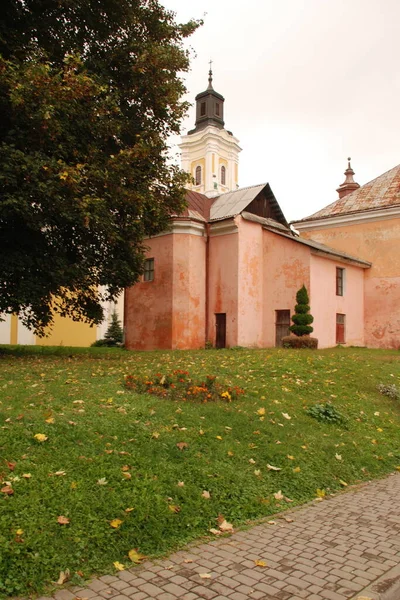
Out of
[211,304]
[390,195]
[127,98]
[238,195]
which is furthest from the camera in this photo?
[390,195]

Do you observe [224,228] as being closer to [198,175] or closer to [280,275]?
[280,275]

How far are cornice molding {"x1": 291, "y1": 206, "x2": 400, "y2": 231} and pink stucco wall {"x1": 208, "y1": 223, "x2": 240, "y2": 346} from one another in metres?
9.08

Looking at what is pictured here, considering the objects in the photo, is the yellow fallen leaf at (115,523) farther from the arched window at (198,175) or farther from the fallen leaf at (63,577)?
the arched window at (198,175)

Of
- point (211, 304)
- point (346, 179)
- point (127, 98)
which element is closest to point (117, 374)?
point (127, 98)

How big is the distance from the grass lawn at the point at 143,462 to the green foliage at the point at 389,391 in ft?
2.85

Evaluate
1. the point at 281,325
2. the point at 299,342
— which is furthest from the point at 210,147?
the point at 299,342

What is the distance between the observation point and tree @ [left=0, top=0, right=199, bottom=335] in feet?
37.8

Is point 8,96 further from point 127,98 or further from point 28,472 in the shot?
point 28,472

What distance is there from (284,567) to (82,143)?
1195 cm

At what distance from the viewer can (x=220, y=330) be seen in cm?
2336

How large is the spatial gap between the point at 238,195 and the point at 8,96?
608 inches

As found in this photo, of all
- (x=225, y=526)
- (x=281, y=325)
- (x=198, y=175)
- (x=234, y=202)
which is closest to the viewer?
(x=225, y=526)

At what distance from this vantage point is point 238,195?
25.7m

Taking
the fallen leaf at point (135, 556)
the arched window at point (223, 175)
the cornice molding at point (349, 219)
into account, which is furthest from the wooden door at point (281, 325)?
the arched window at point (223, 175)
